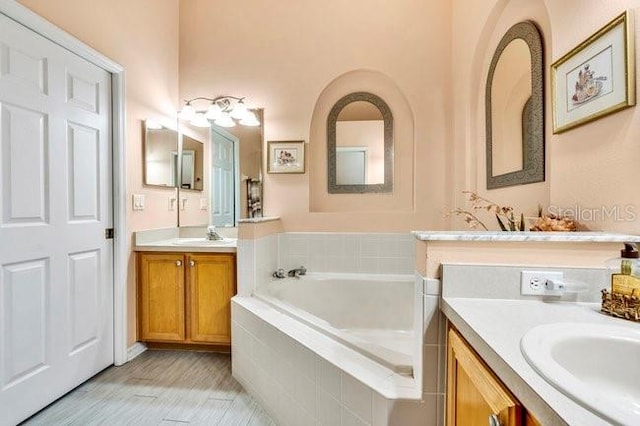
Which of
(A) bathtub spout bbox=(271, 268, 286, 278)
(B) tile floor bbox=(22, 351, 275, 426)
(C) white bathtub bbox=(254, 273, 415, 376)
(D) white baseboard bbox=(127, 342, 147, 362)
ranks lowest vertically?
(B) tile floor bbox=(22, 351, 275, 426)

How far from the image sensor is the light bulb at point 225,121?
2775 mm

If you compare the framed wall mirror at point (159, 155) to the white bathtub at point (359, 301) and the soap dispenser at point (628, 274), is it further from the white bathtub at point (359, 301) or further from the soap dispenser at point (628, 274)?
the soap dispenser at point (628, 274)

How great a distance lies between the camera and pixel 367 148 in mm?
→ 2760

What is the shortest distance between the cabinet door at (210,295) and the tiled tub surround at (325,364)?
20 centimetres

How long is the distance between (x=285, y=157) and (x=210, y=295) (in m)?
1.26

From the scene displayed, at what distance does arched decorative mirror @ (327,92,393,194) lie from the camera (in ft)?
9.02

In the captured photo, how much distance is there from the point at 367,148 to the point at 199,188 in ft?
5.02

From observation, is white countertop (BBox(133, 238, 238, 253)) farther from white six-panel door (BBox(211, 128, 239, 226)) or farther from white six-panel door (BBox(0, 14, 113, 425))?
white six-panel door (BBox(211, 128, 239, 226))

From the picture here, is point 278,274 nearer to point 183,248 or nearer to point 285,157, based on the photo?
point 183,248

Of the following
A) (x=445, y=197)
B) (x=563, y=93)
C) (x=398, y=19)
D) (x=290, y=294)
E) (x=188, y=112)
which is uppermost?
(x=398, y=19)

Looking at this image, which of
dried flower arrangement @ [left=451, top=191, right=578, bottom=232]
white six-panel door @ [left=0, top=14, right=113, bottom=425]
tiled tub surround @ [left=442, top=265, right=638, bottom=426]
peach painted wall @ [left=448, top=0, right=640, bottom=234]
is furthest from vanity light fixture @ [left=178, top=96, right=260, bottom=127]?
tiled tub surround @ [left=442, top=265, right=638, bottom=426]

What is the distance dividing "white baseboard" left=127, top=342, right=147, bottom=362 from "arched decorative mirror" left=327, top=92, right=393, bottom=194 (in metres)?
1.92

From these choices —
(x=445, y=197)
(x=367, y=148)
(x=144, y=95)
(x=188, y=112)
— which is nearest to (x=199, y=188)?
(x=188, y=112)

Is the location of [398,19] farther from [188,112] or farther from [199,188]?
[199,188]
